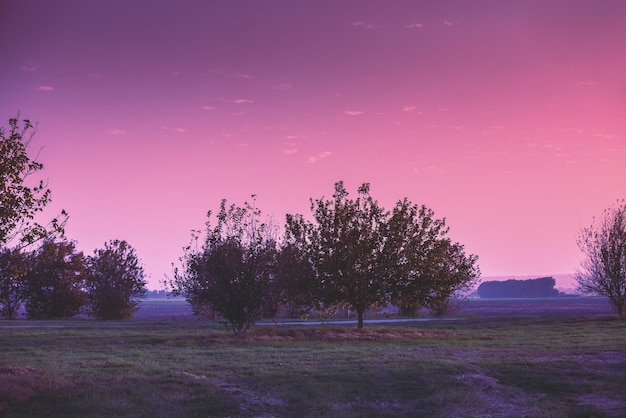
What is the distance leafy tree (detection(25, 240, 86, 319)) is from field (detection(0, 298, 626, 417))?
1174 inches

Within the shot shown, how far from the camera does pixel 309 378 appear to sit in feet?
64.8

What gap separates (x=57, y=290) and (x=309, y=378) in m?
46.5

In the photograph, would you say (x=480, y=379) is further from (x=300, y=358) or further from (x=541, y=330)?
(x=541, y=330)

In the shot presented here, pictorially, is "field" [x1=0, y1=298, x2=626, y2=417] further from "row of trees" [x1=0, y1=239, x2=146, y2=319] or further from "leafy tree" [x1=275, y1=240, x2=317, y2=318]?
"row of trees" [x1=0, y1=239, x2=146, y2=319]

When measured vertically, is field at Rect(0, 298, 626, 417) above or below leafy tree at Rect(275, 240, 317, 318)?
below

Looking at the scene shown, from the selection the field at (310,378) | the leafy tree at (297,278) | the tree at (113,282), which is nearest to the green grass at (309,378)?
the field at (310,378)

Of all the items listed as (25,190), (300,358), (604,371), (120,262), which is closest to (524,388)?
(604,371)

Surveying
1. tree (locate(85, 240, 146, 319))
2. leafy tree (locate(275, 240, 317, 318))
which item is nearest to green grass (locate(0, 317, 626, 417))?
leafy tree (locate(275, 240, 317, 318))

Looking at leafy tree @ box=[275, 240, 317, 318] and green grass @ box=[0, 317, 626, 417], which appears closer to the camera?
green grass @ box=[0, 317, 626, 417]

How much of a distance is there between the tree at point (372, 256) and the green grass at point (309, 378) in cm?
667

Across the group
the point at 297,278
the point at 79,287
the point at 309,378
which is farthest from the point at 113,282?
the point at 309,378

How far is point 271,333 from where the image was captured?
33.6 meters

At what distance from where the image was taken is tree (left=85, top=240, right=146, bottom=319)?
58625 millimetres

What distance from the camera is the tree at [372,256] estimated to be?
36875 millimetres
